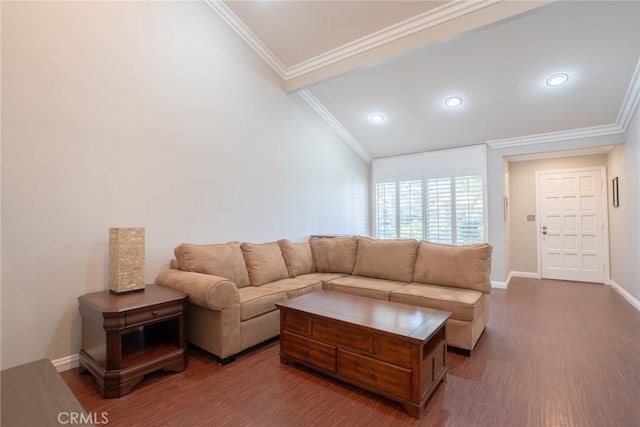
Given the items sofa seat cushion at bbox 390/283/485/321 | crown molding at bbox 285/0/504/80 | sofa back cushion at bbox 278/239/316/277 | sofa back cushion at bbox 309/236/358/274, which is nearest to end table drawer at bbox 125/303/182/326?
sofa back cushion at bbox 278/239/316/277

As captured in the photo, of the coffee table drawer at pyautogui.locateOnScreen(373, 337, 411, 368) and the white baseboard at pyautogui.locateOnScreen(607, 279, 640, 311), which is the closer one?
the coffee table drawer at pyautogui.locateOnScreen(373, 337, 411, 368)

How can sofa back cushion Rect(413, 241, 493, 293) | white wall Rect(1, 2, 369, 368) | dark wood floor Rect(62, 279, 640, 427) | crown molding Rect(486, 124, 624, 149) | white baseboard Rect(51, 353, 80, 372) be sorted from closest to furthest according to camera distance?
dark wood floor Rect(62, 279, 640, 427)
white wall Rect(1, 2, 369, 368)
white baseboard Rect(51, 353, 80, 372)
sofa back cushion Rect(413, 241, 493, 293)
crown molding Rect(486, 124, 624, 149)

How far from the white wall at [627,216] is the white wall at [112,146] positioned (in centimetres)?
447

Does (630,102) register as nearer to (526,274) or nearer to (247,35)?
(526,274)

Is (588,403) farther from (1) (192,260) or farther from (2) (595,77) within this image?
(2) (595,77)

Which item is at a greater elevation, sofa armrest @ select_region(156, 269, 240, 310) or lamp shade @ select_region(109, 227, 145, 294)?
lamp shade @ select_region(109, 227, 145, 294)

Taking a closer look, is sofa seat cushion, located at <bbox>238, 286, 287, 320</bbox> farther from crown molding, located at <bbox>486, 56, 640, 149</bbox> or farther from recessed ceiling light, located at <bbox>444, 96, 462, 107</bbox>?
crown molding, located at <bbox>486, 56, 640, 149</bbox>

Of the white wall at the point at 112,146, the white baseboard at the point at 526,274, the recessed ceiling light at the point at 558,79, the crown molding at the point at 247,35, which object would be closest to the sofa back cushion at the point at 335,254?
the white wall at the point at 112,146

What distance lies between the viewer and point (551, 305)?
399 cm

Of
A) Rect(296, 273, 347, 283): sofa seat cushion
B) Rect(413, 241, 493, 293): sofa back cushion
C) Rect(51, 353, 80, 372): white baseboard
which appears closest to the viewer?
Rect(51, 353, 80, 372): white baseboard

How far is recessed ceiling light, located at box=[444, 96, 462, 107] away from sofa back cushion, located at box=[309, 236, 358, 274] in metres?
2.23

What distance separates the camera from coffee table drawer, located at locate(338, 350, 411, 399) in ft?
5.92

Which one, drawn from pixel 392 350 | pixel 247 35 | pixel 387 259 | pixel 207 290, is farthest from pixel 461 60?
pixel 207 290

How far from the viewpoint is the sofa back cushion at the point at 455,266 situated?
2928 millimetres
